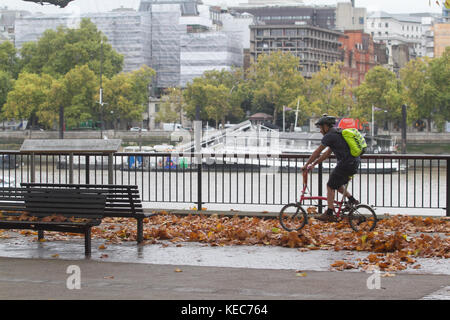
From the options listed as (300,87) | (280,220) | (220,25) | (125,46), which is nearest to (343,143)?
(280,220)

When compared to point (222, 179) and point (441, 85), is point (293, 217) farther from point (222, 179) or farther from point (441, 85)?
point (441, 85)

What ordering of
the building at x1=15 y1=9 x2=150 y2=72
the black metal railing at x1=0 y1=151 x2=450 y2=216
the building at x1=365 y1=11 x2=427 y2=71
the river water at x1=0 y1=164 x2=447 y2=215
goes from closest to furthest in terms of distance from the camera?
the black metal railing at x1=0 y1=151 x2=450 y2=216 → the river water at x1=0 y1=164 x2=447 y2=215 → the building at x1=15 y1=9 x2=150 y2=72 → the building at x1=365 y1=11 x2=427 y2=71

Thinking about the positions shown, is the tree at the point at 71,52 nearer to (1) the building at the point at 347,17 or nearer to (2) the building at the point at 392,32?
(1) the building at the point at 347,17

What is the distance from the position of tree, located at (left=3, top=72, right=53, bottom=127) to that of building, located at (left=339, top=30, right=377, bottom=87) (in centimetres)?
6436

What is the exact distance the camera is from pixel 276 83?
347 feet

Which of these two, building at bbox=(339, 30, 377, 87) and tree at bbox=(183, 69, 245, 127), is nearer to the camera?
tree at bbox=(183, 69, 245, 127)

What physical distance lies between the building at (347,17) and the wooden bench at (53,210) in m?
153

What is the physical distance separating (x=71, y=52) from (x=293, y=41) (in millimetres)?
44938

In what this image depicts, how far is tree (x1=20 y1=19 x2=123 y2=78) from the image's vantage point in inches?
4058

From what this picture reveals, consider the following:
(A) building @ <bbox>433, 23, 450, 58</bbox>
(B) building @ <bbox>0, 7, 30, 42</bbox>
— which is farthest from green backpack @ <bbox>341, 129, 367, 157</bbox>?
(A) building @ <bbox>433, 23, 450, 58</bbox>

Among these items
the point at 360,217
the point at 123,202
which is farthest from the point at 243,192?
the point at 123,202

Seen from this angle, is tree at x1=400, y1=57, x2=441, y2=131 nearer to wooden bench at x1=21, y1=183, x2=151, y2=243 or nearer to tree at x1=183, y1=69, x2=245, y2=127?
tree at x1=183, y1=69, x2=245, y2=127

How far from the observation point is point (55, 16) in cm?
12319

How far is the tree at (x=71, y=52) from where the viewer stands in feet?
338
